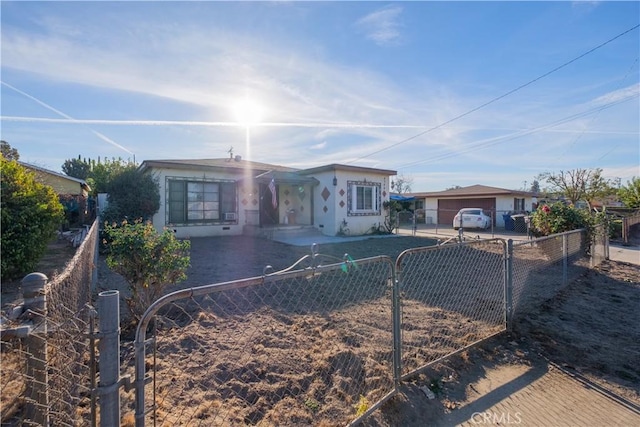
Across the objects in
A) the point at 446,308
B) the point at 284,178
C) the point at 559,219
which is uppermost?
the point at 284,178

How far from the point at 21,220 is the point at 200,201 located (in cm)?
762

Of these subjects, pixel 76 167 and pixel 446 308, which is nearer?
pixel 446 308

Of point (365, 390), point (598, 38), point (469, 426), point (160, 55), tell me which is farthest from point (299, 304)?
point (598, 38)

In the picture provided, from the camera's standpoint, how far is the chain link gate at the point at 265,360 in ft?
7.20

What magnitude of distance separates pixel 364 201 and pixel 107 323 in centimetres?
1391

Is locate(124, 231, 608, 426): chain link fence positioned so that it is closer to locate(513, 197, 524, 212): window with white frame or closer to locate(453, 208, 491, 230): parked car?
locate(453, 208, 491, 230): parked car

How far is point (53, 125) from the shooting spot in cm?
1338

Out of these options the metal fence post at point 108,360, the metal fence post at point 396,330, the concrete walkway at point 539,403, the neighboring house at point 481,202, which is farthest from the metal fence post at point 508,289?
the neighboring house at point 481,202

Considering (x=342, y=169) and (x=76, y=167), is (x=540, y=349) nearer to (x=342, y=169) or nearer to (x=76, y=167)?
(x=342, y=169)

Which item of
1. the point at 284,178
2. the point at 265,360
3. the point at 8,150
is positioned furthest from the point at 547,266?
the point at 8,150

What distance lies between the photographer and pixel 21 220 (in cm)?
546

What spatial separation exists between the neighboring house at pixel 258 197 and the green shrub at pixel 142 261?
30.6ft

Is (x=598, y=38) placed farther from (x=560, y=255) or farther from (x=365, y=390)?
(x=365, y=390)

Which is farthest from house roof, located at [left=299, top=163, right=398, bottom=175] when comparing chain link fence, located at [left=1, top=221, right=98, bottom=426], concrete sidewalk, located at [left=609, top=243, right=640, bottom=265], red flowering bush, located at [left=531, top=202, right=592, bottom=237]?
chain link fence, located at [left=1, top=221, right=98, bottom=426]
